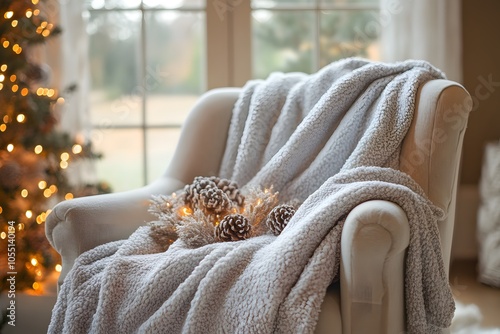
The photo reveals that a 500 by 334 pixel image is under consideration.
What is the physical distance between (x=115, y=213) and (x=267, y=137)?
54 centimetres

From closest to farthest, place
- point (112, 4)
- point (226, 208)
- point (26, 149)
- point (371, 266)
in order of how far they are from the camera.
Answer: point (371, 266), point (226, 208), point (26, 149), point (112, 4)

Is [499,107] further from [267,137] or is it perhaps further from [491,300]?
[267,137]

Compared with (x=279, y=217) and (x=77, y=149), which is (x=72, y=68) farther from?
(x=279, y=217)

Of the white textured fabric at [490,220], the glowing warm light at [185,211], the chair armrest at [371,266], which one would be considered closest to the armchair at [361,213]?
the chair armrest at [371,266]

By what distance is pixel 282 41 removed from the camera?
10.5 ft

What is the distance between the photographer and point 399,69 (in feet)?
6.79

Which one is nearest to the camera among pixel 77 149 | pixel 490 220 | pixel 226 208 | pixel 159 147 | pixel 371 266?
pixel 371 266

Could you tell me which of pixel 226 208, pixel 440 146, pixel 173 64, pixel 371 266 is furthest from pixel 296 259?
pixel 173 64

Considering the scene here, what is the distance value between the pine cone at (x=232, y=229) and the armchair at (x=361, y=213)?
302mm

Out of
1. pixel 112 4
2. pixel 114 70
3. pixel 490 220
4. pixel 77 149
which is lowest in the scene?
pixel 490 220

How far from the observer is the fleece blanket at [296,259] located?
1542mm

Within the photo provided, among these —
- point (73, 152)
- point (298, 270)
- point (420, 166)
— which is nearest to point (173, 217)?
point (298, 270)

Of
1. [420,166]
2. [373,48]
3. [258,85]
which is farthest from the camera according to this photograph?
[373,48]

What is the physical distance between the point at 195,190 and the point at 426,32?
156 cm
